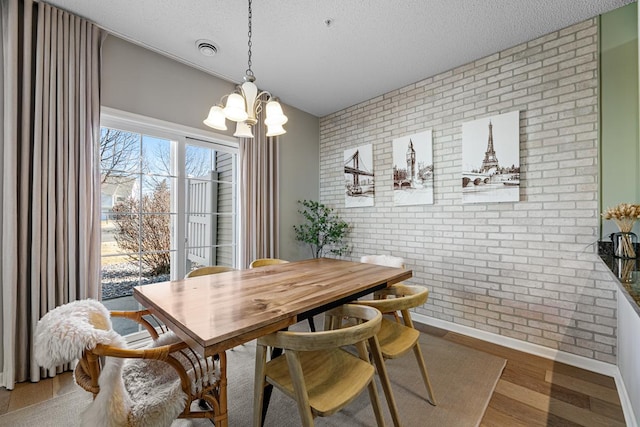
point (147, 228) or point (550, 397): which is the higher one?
point (147, 228)

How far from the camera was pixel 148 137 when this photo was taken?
2725 mm

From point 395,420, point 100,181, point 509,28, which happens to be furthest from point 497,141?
point 100,181

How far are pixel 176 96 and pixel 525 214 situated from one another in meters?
3.66

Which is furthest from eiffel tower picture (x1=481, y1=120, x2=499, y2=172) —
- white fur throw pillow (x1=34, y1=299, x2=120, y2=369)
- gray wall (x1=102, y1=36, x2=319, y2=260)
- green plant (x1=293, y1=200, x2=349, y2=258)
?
white fur throw pillow (x1=34, y1=299, x2=120, y2=369)

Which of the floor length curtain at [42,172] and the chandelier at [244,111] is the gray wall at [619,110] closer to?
the chandelier at [244,111]

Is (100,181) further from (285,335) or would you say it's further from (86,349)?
(285,335)

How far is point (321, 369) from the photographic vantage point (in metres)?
1.35

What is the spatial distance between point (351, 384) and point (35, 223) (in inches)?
97.0

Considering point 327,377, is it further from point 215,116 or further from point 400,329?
point 215,116

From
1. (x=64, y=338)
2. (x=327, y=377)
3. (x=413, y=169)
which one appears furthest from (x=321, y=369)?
(x=413, y=169)

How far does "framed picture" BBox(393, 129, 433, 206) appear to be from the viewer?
10.2 feet

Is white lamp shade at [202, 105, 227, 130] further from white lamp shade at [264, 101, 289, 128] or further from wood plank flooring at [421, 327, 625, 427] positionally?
wood plank flooring at [421, 327, 625, 427]

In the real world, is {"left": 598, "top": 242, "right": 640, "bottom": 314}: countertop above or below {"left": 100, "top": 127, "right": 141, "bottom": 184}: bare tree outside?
below

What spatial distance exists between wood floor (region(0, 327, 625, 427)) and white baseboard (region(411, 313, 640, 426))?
0.05m
